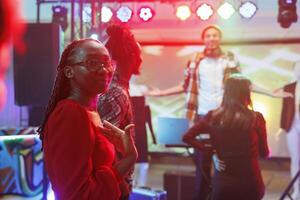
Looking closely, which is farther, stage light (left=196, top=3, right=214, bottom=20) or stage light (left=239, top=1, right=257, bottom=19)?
stage light (left=196, top=3, right=214, bottom=20)

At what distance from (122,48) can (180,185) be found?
3.14 m

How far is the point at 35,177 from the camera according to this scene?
451 centimetres

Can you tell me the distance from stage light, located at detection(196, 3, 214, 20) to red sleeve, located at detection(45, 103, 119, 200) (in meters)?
5.05

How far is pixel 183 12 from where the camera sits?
660cm

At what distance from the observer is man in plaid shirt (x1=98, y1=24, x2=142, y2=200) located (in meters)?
2.03

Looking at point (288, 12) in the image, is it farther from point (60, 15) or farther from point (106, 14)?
point (60, 15)

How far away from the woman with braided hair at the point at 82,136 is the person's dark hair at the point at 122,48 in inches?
28.0

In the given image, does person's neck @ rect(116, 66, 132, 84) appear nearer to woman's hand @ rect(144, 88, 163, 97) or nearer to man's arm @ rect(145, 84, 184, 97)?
man's arm @ rect(145, 84, 184, 97)

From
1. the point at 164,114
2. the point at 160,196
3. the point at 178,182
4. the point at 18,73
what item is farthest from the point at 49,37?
the point at 164,114

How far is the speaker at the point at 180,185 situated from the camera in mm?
5137

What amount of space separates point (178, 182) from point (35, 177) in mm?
1549

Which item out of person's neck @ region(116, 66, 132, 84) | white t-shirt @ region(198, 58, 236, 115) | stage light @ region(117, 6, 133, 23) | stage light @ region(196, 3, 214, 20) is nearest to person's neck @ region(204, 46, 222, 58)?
white t-shirt @ region(198, 58, 236, 115)

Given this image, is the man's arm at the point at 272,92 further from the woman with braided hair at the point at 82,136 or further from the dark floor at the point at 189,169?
the woman with braided hair at the point at 82,136

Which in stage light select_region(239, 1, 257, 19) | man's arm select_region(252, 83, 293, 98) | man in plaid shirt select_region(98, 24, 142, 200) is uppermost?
stage light select_region(239, 1, 257, 19)
